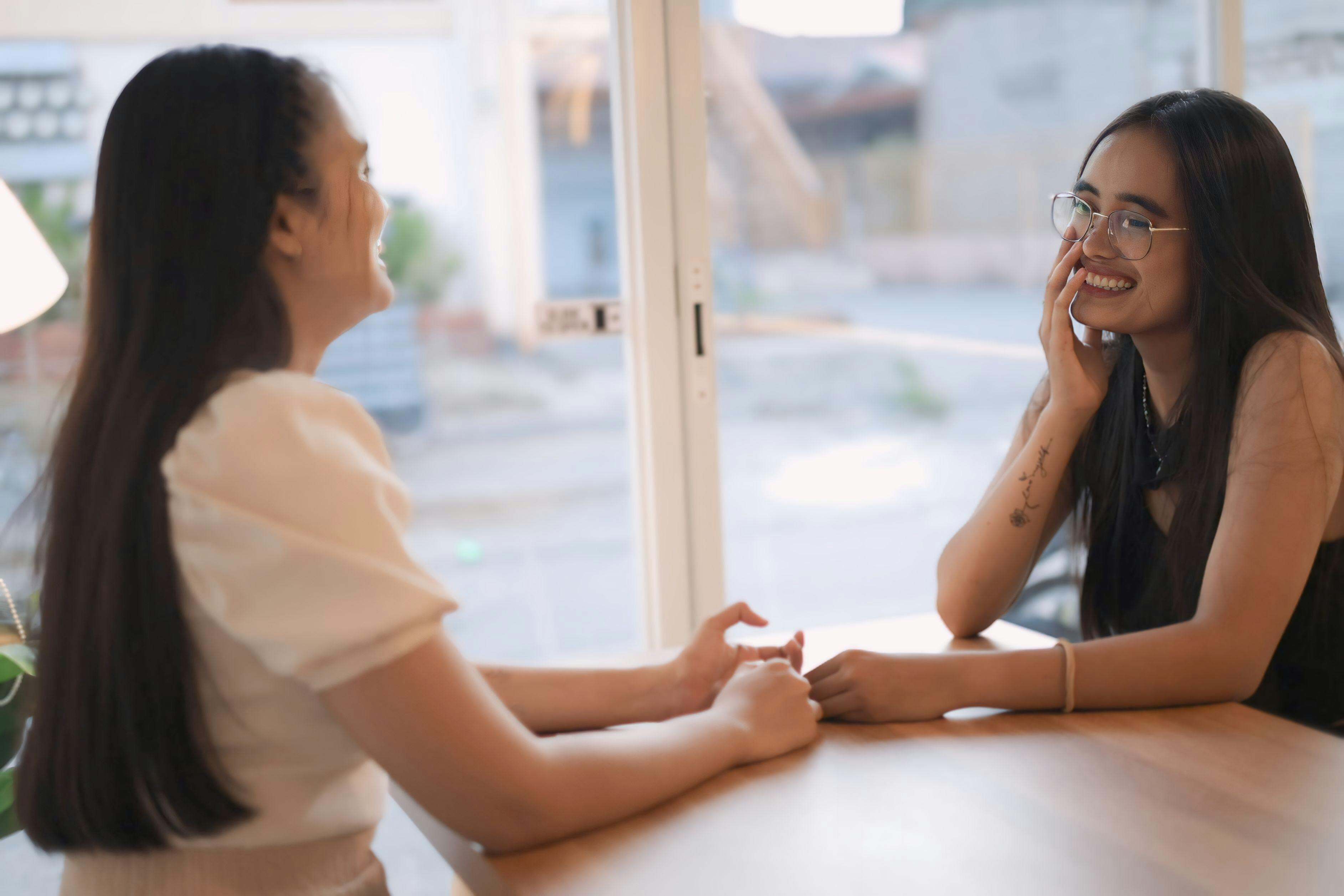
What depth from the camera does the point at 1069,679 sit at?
1169mm

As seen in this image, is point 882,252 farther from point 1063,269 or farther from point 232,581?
point 232,581

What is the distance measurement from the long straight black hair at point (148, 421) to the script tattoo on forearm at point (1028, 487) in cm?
99

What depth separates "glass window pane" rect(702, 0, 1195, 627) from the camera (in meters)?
2.49

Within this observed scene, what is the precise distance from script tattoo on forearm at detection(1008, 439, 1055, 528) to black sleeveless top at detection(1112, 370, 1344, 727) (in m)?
0.14

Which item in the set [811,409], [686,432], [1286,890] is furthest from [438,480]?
[1286,890]

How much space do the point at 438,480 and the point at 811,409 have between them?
2.86 feet

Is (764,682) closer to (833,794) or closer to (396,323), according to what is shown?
(833,794)

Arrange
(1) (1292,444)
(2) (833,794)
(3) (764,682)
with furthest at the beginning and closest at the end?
(1) (1292,444)
(3) (764,682)
(2) (833,794)

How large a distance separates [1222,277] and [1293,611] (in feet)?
1.36

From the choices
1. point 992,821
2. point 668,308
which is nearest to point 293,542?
point 992,821

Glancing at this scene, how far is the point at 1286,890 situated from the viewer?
80cm

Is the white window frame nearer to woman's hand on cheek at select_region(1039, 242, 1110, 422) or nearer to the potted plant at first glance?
woman's hand on cheek at select_region(1039, 242, 1110, 422)

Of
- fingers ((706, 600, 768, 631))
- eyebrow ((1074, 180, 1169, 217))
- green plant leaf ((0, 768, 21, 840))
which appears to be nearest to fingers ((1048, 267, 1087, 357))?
eyebrow ((1074, 180, 1169, 217))

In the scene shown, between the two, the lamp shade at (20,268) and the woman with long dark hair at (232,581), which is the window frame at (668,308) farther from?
the woman with long dark hair at (232,581)
